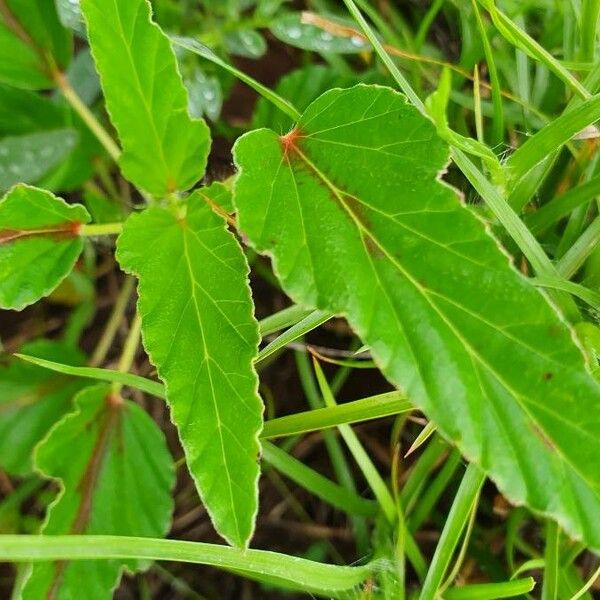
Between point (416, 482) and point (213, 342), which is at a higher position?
point (213, 342)

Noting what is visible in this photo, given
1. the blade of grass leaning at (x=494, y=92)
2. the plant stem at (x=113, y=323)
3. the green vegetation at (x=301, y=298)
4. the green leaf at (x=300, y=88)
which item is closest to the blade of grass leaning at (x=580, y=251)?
the green vegetation at (x=301, y=298)

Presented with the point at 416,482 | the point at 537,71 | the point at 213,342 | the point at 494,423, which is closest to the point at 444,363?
the point at 494,423

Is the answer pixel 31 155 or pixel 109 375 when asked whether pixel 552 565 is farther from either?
pixel 31 155

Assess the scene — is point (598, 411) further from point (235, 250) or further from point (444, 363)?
point (235, 250)

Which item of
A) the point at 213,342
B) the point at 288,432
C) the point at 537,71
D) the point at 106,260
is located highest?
the point at 537,71

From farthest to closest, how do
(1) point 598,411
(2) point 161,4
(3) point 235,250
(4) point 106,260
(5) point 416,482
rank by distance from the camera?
1. (4) point 106,260
2. (2) point 161,4
3. (5) point 416,482
4. (3) point 235,250
5. (1) point 598,411

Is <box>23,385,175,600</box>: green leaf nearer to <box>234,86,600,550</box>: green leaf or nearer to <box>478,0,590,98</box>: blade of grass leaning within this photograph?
<box>234,86,600,550</box>: green leaf

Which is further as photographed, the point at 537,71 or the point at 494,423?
the point at 537,71

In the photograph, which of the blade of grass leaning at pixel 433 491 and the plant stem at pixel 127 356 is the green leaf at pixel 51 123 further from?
the blade of grass leaning at pixel 433 491
